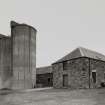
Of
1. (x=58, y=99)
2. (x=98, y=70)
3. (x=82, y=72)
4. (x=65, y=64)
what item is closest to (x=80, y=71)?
(x=82, y=72)

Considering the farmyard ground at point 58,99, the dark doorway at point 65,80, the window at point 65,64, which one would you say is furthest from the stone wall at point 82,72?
the farmyard ground at point 58,99

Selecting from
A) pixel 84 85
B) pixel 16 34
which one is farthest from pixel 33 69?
pixel 84 85

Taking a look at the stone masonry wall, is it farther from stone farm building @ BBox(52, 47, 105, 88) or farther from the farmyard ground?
the farmyard ground

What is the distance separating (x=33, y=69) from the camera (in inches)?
1192

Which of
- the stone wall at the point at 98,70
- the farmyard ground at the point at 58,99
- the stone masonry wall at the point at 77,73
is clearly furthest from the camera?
the stone wall at the point at 98,70

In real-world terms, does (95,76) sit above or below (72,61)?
below

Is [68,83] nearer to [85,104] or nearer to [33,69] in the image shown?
[33,69]

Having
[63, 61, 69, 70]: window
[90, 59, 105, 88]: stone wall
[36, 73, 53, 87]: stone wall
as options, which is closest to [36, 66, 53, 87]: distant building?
[36, 73, 53, 87]: stone wall

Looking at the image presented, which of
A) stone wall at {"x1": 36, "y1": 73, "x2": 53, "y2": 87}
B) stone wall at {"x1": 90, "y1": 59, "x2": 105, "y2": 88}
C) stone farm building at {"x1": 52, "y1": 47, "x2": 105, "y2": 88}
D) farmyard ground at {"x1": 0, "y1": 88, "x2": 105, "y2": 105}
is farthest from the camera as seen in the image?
stone wall at {"x1": 36, "y1": 73, "x2": 53, "y2": 87}

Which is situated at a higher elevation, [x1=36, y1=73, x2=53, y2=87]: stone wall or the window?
the window

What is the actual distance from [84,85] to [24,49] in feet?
46.7

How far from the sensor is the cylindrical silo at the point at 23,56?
28.5 metres

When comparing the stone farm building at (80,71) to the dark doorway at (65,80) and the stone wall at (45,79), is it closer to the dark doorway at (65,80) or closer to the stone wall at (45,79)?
the dark doorway at (65,80)

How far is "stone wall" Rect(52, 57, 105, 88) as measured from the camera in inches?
864
